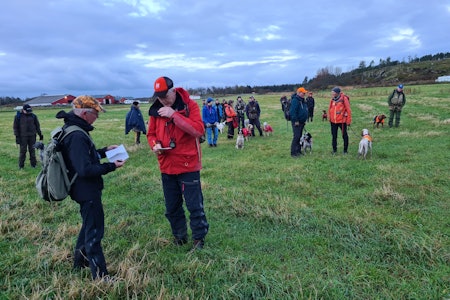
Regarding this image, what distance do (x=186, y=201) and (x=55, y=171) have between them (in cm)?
167

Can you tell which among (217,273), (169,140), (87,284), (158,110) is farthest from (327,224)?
(87,284)

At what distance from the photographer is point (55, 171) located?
10.5 feet

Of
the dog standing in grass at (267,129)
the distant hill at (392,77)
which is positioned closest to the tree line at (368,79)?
the distant hill at (392,77)

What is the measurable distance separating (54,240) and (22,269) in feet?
2.59

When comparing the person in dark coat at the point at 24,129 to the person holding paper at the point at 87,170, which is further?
the person in dark coat at the point at 24,129

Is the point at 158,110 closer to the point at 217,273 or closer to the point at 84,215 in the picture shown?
the point at 84,215

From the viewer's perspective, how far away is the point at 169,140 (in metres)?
4.12

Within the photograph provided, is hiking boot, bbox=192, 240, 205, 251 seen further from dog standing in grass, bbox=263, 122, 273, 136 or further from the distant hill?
the distant hill

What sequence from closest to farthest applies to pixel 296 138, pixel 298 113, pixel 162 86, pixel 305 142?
1. pixel 162 86
2. pixel 298 113
3. pixel 296 138
4. pixel 305 142

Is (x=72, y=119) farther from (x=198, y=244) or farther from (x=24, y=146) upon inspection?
(x=24, y=146)

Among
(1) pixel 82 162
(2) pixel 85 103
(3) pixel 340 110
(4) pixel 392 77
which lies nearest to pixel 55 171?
(1) pixel 82 162

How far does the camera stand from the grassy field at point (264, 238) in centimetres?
347

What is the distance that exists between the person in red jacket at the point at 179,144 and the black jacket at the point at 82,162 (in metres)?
0.87

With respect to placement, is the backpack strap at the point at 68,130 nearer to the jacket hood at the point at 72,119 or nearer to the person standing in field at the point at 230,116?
the jacket hood at the point at 72,119
